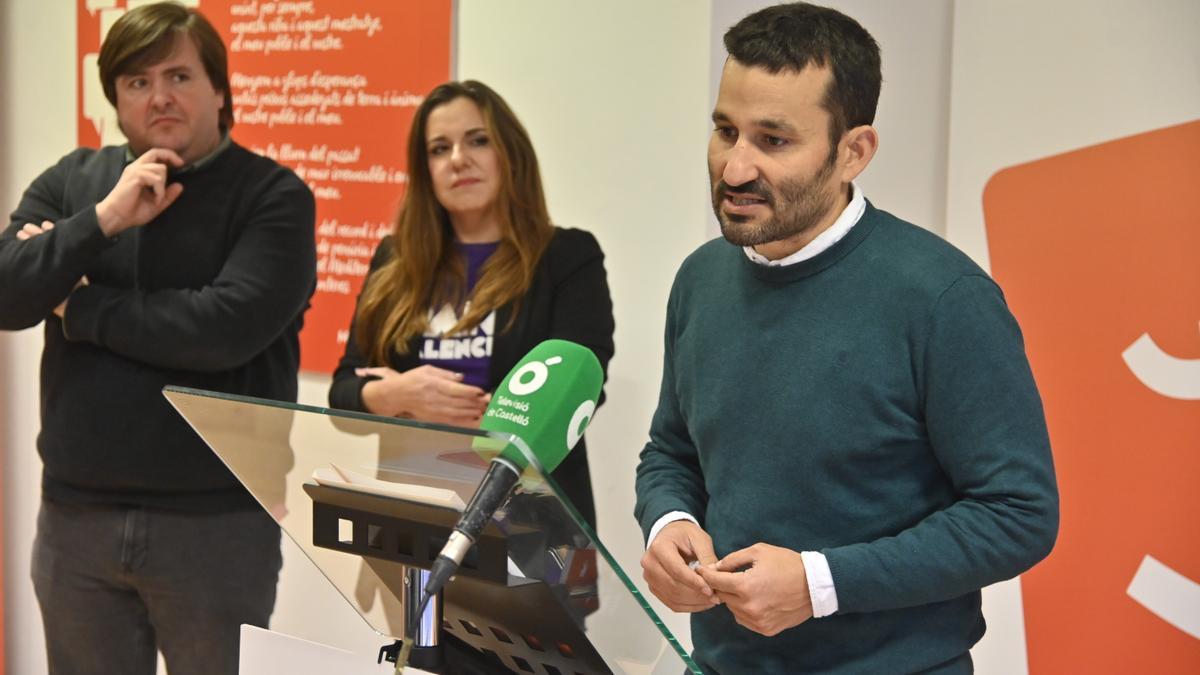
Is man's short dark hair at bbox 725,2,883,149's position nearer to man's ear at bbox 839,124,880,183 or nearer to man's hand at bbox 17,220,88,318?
man's ear at bbox 839,124,880,183

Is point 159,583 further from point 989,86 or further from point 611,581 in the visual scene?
point 989,86

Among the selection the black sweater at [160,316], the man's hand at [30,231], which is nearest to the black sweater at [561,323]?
the black sweater at [160,316]

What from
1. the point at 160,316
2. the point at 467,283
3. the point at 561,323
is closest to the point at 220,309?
the point at 160,316

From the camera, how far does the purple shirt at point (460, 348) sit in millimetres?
2516

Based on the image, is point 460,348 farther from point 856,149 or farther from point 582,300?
point 856,149

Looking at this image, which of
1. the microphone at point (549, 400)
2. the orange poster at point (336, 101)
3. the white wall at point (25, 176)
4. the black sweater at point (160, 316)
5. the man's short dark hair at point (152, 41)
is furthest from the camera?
the white wall at point (25, 176)

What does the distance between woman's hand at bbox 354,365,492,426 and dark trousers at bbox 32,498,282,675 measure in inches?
14.4

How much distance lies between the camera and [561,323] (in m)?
2.52

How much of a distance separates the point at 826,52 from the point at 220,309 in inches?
55.5

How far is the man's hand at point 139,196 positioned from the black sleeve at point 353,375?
49 centimetres

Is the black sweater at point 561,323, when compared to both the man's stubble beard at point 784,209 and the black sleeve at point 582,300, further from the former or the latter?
the man's stubble beard at point 784,209

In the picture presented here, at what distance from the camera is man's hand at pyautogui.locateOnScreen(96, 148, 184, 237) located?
92.5 inches

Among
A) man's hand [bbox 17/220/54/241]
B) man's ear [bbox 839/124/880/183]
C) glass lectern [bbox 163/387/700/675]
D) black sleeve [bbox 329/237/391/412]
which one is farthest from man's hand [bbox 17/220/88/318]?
man's ear [bbox 839/124/880/183]

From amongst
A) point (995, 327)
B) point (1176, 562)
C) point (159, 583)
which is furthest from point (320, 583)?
point (995, 327)
